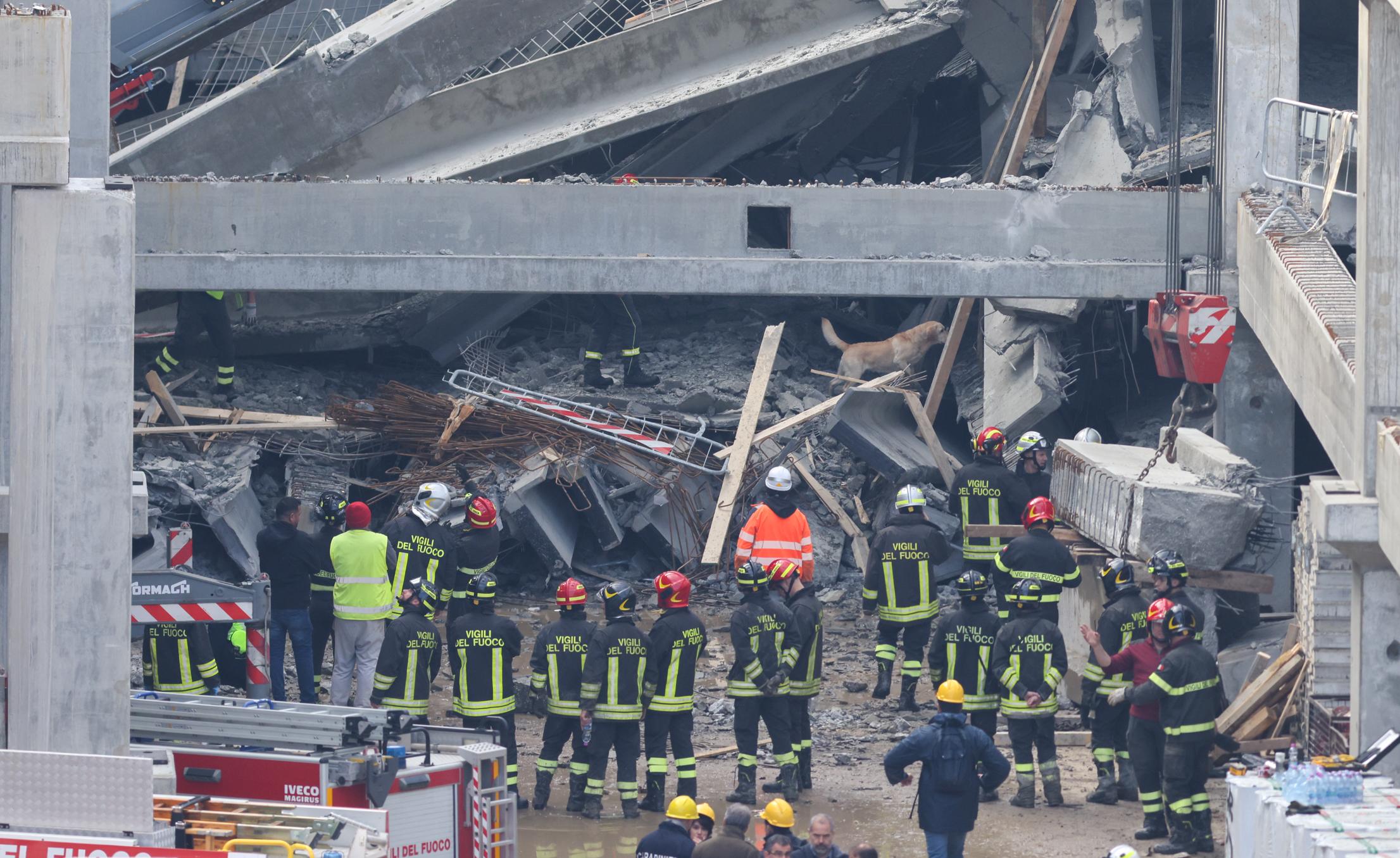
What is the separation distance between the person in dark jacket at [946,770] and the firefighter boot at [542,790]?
2.59m

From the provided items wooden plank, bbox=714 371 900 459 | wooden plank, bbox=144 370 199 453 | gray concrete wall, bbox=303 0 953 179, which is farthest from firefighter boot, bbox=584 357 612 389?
wooden plank, bbox=144 370 199 453

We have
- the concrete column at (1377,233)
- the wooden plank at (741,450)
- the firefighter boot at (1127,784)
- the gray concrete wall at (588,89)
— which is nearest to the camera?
the concrete column at (1377,233)

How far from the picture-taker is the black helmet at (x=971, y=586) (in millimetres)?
11336

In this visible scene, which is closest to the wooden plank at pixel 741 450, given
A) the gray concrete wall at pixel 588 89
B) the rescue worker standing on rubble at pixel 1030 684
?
the gray concrete wall at pixel 588 89

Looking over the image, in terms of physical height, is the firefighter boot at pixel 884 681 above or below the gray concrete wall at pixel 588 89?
below

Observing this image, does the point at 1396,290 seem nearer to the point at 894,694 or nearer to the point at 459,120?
the point at 894,694

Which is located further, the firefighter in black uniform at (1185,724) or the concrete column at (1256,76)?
the concrete column at (1256,76)

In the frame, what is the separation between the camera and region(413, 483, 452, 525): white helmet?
41.5 ft

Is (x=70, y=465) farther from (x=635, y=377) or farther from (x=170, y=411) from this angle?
(x=635, y=377)

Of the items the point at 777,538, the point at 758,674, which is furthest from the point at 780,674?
the point at 777,538

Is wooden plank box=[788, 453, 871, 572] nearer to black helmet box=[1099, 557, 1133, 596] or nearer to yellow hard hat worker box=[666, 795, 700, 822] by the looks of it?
black helmet box=[1099, 557, 1133, 596]

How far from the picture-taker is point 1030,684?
10.8m

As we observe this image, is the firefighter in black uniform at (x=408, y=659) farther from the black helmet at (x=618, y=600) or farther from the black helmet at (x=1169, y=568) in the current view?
the black helmet at (x=1169, y=568)

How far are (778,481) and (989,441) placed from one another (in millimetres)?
1602
